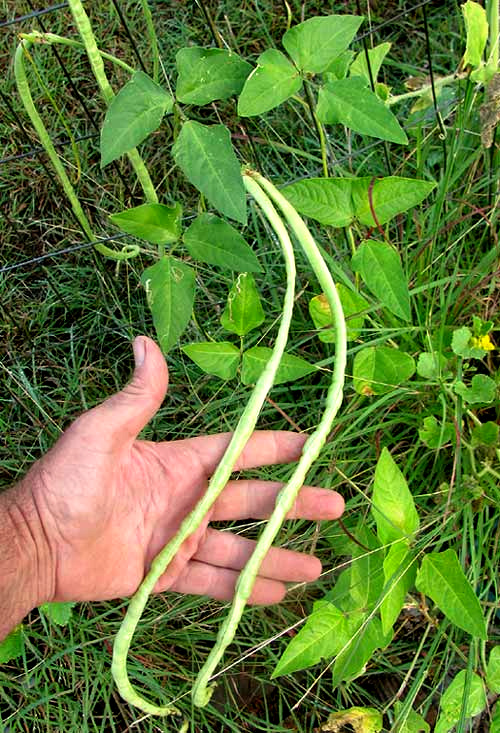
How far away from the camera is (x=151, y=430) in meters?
1.73

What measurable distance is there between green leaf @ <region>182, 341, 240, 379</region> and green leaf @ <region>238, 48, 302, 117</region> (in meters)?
0.38

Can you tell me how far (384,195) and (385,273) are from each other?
0.12 meters

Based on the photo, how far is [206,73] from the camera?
108 cm

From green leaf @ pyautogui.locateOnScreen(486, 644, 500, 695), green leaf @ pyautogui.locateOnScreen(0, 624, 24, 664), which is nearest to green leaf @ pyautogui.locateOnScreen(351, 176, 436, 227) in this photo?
green leaf @ pyautogui.locateOnScreen(486, 644, 500, 695)

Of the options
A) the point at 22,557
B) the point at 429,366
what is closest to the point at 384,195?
the point at 429,366

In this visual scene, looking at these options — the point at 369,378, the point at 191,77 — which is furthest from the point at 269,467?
the point at 191,77

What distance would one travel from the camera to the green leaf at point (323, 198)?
45.9 inches

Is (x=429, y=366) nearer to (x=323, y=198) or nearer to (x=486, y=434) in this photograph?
(x=486, y=434)

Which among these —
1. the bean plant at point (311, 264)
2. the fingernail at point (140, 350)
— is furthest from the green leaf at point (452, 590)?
the fingernail at point (140, 350)

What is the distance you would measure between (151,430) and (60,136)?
913mm

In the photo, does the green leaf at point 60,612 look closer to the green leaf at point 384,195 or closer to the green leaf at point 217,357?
the green leaf at point 217,357

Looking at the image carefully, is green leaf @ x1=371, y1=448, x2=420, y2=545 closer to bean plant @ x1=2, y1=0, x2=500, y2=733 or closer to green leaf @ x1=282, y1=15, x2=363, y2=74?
bean plant @ x1=2, y1=0, x2=500, y2=733

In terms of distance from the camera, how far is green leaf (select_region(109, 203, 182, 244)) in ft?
3.68

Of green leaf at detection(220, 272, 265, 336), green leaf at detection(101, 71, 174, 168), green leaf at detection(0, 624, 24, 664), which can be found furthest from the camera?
green leaf at detection(0, 624, 24, 664)
